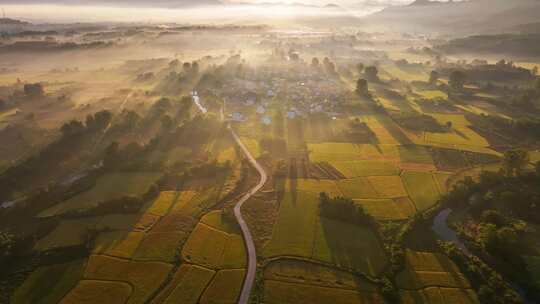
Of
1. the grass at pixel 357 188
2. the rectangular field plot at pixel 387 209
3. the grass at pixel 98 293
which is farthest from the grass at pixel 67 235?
the rectangular field plot at pixel 387 209

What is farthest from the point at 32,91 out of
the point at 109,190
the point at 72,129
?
the point at 109,190

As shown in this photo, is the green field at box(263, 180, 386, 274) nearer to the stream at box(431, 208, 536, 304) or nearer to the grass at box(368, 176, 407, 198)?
the stream at box(431, 208, 536, 304)

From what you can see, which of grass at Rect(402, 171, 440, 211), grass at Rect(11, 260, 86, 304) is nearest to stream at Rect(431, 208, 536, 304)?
grass at Rect(402, 171, 440, 211)

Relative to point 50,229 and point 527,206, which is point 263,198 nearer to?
point 50,229

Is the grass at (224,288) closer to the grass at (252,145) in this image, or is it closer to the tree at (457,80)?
the grass at (252,145)

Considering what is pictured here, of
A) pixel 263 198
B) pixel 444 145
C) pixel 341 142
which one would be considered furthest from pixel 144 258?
pixel 444 145

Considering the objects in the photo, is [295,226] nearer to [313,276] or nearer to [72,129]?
[313,276]
